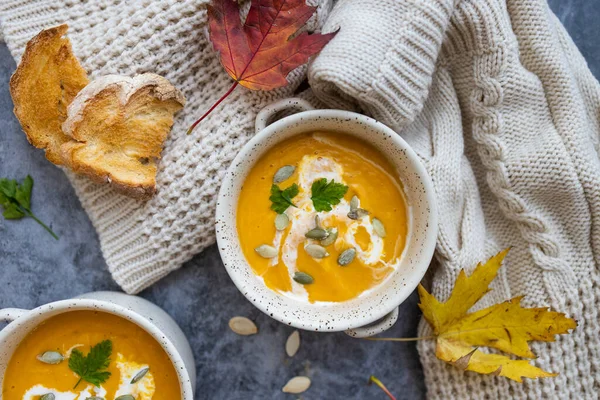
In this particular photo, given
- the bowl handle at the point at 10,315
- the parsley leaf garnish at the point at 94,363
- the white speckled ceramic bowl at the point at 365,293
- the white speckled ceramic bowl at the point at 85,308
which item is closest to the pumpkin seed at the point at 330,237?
the white speckled ceramic bowl at the point at 365,293

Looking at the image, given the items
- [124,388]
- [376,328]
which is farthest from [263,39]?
[124,388]

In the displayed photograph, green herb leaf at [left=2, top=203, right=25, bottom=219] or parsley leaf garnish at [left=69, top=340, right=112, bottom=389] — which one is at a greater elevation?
green herb leaf at [left=2, top=203, right=25, bottom=219]

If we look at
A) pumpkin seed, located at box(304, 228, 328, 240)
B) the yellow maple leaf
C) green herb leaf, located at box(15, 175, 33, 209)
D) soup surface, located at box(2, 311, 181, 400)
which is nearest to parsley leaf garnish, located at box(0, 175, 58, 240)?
green herb leaf, located at box(15, 175, 33, 209)

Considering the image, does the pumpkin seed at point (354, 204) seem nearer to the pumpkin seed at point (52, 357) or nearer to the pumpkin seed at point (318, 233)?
the pumpkin seed at point (318, 233)

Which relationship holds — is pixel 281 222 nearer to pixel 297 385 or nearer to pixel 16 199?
pixel 297 385

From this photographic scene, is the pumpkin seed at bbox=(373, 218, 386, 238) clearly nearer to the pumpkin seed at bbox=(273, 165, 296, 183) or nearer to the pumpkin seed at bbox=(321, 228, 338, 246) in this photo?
the pumpkin seed at bbox=(321, 228, 338, 246)

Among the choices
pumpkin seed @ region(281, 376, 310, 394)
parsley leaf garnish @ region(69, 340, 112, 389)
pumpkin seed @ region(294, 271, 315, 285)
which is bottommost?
pumpkin seed @ region(281, 376, 310, 394)

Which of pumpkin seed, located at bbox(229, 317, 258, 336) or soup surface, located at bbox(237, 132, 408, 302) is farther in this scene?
pumpkin seed, located at bbox(229, 317, 258, 336)
